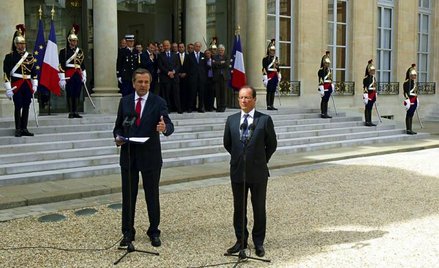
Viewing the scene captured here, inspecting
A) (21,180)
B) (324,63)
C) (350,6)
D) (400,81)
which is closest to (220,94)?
(324,63)

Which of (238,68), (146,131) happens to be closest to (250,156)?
(146,131)

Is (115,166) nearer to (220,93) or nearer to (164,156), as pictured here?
(164,156)

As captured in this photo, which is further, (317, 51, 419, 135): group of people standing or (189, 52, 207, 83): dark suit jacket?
(317, 51, 419, 135): group of people standing

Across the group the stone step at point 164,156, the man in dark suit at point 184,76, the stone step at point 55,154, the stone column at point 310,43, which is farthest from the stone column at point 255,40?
the stone step at point 55,154

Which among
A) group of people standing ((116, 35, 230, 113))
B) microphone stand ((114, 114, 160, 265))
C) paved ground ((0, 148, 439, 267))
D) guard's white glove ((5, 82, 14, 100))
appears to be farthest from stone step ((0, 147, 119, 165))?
microphone stand ((114, 114, 160, 265))

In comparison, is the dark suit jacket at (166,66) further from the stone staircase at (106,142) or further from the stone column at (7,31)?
the stone column at (7,31)

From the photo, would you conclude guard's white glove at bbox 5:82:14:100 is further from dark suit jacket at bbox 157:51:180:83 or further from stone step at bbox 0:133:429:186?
dark suit jacket at bbox 157:51:180:83

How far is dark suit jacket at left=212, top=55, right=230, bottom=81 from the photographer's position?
1510 cm

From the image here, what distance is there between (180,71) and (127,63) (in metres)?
1.71

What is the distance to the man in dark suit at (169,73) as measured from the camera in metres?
14.2

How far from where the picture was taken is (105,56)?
554 inches

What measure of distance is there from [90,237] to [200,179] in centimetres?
396

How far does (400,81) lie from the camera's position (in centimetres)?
2386

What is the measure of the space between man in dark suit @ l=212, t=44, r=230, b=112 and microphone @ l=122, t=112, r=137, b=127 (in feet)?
31.4
